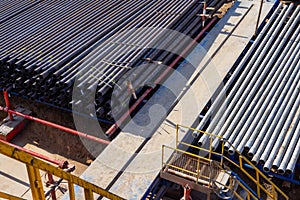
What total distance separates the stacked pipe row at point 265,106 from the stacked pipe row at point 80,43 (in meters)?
3.31

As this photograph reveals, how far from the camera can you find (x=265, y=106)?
13.3m

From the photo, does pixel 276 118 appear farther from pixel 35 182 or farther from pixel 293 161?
pixel 35 182

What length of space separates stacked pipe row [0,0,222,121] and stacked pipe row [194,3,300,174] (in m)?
3.31

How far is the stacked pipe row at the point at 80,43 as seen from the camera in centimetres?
1410

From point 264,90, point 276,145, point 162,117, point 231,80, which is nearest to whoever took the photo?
point 276,145

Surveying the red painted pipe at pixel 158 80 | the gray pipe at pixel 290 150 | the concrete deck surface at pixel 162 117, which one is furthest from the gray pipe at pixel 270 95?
the red painted pipe at pixel 158 80

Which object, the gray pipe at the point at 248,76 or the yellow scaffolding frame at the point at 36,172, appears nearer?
the yellow scaffolding frame at the point at 36,172

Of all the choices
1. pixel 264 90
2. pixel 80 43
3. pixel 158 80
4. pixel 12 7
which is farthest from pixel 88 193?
pixel 12 7

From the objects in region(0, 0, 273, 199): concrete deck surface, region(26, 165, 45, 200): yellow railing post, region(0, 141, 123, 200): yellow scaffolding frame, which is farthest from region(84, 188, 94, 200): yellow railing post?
region(0, 0, 273, 199): concrete deck surface

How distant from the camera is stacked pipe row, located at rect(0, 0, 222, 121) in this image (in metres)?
14.1

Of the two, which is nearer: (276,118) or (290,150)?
(290,150)

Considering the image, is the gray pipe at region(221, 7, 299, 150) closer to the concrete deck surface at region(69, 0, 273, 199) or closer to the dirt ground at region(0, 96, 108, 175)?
the concrete deck surface at region(69, 0, 273, 199)

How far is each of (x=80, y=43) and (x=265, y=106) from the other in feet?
24.6

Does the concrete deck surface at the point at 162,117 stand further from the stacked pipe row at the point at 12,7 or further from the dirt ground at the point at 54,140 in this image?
the stacked pipe row at the point at 12,7
